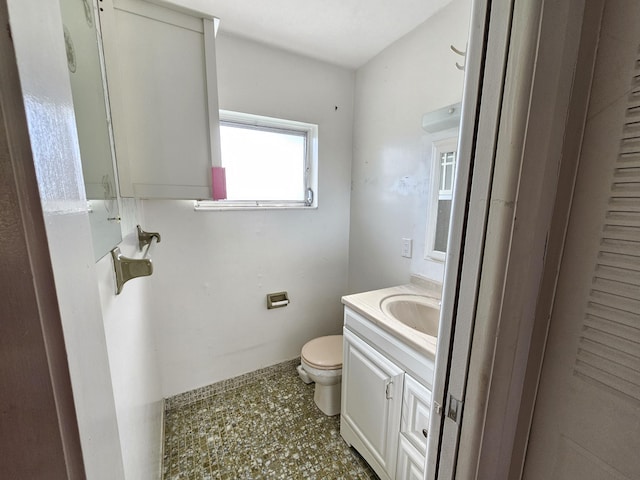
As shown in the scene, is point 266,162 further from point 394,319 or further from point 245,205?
point 394,319

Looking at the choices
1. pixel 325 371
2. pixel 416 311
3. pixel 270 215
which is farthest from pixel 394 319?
pixel 270 215

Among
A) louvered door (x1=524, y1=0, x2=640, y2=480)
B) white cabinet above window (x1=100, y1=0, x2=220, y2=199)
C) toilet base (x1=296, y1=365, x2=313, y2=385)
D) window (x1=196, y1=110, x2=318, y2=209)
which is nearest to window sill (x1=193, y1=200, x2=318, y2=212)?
window (x1=196, y1=110, x2=318, y2=209)

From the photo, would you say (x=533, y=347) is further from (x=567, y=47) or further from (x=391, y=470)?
(x=391, y=470)

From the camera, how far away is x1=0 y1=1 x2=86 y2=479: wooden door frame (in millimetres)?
216

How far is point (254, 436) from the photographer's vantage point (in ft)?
4.97

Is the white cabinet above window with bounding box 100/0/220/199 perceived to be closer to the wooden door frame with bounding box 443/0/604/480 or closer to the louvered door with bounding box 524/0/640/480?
the wooden door frame with bounding box 443/0/604/480

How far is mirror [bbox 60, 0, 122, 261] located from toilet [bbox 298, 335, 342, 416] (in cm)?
132

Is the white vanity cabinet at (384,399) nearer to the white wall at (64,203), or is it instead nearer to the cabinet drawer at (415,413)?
the cabinet drawer at (415,413)

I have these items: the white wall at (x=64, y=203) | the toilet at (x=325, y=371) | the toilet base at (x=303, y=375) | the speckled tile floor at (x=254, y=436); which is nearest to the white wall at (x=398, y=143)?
the toilet at (x=325, y=371)

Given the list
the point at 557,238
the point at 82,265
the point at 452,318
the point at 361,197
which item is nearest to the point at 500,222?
the point at 557,238

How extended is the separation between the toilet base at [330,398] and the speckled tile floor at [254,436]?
1.6 inches

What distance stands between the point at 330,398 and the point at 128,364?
124cm

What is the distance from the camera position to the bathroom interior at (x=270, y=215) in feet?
2.96

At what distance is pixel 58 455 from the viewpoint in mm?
260
